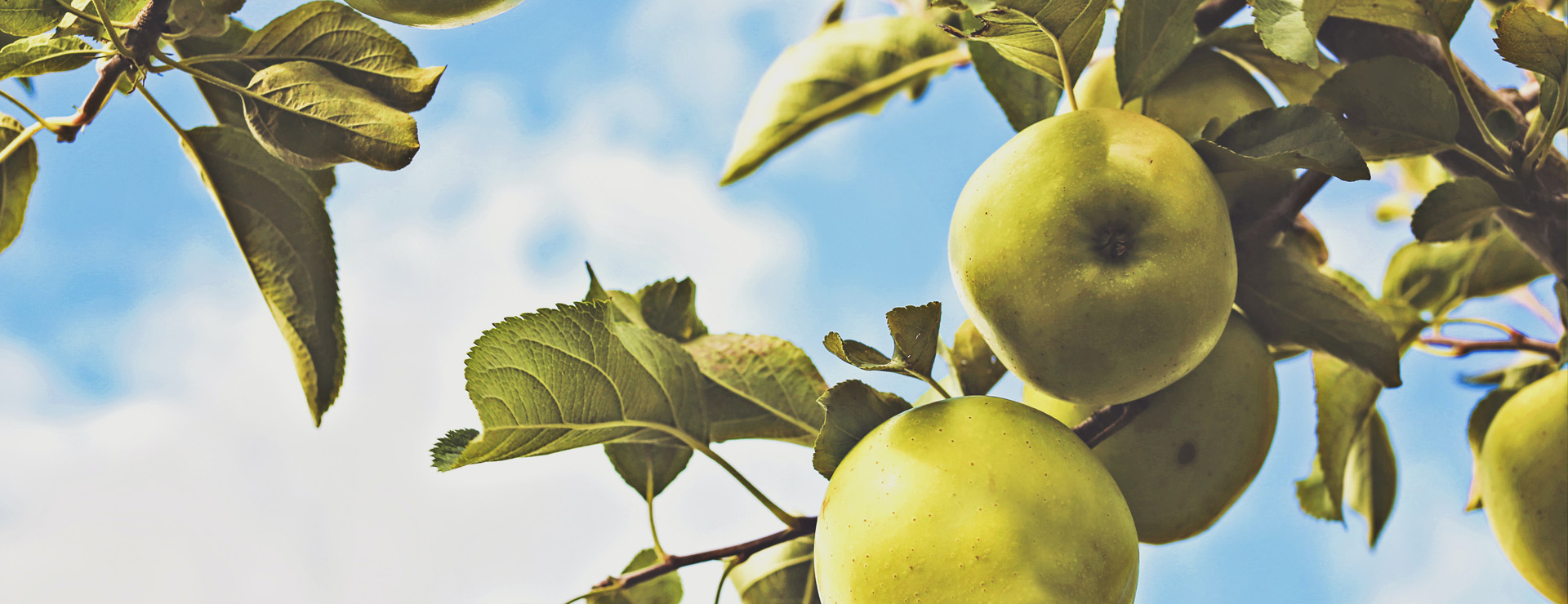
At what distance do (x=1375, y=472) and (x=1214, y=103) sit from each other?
1.88 feet

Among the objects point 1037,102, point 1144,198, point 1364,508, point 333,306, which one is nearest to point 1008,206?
point 1144,198

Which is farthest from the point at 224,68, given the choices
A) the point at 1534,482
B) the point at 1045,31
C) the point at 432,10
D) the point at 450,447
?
the point at 1534,482

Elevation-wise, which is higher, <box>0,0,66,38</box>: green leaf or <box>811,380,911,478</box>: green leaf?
<box>0,0,66,38</box>: green leaf

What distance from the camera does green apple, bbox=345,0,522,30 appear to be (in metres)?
0.61

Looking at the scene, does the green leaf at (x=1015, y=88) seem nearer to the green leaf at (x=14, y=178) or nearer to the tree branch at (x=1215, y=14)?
the tree branch at (x=1215, y=14)

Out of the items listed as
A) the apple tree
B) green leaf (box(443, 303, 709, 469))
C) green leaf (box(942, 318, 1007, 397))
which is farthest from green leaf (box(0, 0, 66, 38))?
green leaf (box(942, 318, 1007, 397))

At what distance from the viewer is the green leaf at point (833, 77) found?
3.13ft

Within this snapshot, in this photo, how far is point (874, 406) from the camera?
68cm

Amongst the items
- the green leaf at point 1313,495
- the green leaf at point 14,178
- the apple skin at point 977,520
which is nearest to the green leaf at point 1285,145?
the apple skin at point 977,520

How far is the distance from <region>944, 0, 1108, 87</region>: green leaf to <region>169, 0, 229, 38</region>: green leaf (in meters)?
0.46

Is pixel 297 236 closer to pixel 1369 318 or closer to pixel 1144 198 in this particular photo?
pixel 1144 198

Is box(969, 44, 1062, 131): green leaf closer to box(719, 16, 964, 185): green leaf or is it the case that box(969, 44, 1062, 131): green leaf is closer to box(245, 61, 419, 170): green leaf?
box(719, 16, 964, 185): green leaf

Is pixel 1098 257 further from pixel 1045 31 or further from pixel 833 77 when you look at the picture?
pixel 833 77

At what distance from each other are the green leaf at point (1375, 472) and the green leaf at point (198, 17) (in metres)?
1.10
